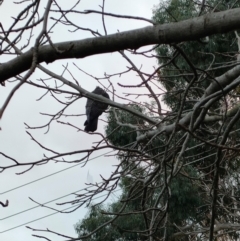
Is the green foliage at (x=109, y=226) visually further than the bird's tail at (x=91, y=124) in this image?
Yes

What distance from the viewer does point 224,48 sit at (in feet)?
34.4

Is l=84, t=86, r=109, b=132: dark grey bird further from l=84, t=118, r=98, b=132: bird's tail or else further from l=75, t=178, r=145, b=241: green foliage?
l=75, t=178, r=145, b=241: green foliage

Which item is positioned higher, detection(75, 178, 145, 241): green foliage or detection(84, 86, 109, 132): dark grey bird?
detection(75, 178, 145, 241): green foliage

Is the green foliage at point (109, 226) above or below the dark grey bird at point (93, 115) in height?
above

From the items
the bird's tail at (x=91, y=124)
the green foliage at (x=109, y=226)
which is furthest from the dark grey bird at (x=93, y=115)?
the green foliage at (x=109, y=226)

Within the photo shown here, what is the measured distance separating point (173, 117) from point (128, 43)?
1852 millimetres

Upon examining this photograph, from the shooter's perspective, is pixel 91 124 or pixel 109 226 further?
pixel 109 226

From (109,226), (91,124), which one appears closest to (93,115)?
Result: (91,124)

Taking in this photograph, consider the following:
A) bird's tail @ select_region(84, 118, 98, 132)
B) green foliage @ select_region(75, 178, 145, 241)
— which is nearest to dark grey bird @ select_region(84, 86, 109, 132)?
bird's tail @ select_region(84, 118, 98, 132)

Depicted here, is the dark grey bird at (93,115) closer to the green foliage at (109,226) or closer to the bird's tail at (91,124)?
the bird's tail at (91,124)

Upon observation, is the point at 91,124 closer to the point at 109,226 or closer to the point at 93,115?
the point at 93,115

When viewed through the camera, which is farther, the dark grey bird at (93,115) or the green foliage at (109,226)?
the green foliage at (109,226)

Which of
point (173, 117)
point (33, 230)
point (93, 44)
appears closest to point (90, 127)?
point (173, 117)

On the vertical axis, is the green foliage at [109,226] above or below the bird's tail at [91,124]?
above
